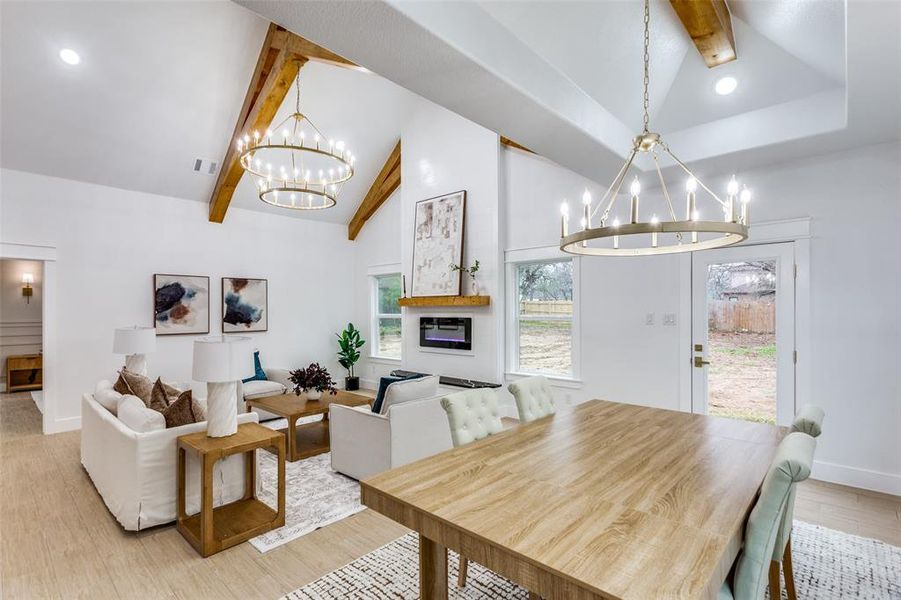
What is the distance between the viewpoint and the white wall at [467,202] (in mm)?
5594

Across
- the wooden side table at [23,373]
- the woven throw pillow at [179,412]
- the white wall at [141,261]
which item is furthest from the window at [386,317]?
the wooden side table at [23,373]

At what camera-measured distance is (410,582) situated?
223 cm

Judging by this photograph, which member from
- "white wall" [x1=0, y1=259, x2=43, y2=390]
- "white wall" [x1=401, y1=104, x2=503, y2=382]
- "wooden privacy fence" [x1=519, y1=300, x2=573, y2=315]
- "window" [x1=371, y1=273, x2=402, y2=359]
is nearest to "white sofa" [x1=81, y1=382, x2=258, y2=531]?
"white wall" [x1=401, y1=104, x2=503, y2=382]

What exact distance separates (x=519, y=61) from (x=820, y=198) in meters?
2.87

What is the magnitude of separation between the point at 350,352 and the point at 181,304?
261 centimetres

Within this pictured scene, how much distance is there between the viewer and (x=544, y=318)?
5.40 m

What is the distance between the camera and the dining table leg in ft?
5.23

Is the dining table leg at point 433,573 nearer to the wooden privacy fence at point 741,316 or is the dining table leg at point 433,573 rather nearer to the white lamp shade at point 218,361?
the white lamp shade at point 218,361

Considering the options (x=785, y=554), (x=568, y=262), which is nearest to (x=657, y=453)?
(x=785, y=554)

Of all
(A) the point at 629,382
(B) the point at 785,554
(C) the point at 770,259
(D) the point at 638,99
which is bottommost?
(B) the point at 785,554

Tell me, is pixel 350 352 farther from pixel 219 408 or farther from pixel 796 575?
pixel 796 575

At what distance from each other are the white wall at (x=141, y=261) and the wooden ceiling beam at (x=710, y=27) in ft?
19.6

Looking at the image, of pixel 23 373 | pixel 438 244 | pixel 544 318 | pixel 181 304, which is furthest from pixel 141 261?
pixel 544 318

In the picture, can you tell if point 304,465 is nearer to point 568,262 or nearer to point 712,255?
point 568,262
